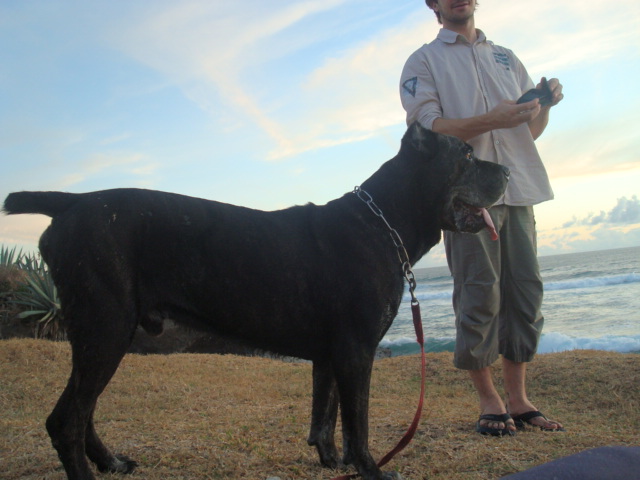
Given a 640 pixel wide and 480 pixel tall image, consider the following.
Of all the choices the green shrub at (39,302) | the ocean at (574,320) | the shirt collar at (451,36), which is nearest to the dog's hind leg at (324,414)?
the shirt collar at (451,36)

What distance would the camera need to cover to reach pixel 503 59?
174 inches

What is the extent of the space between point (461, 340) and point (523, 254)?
814 mm

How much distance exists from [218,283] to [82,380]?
32.1 inches

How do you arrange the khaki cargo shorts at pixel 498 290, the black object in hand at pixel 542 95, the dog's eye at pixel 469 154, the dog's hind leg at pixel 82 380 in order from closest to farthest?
A: 1. the dog's hind leg at pixel 82 380
2. the dog's eye at pixel 469 154
3. the black object in hand at pixel 542 95
4. the khaki cargo shorts at pixel 498 290

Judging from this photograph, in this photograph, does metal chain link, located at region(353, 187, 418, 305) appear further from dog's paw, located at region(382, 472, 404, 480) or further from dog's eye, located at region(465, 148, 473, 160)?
dog's paw, located at region(382, 472, 404, 480)

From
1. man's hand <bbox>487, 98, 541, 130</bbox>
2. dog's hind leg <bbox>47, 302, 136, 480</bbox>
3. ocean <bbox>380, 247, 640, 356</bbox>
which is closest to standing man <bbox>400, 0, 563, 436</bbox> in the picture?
man's hand <bbox>487, 98, 541, 130</bbox>

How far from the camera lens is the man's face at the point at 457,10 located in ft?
13.8

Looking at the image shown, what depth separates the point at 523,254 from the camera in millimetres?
4188

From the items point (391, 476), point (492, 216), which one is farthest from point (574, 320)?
point (391, 476)

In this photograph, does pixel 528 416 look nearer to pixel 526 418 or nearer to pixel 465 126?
pixel 526 418

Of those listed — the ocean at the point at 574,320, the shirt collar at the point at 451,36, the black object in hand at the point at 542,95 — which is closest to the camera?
the black object in hand at the point at 542,95

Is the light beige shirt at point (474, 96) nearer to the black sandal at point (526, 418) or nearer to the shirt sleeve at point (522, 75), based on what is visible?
the shirt sleeve at point (522, 75)

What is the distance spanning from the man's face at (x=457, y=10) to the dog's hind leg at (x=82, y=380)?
3.26 metres

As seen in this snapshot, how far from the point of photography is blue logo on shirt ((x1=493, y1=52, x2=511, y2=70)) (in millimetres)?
4379
